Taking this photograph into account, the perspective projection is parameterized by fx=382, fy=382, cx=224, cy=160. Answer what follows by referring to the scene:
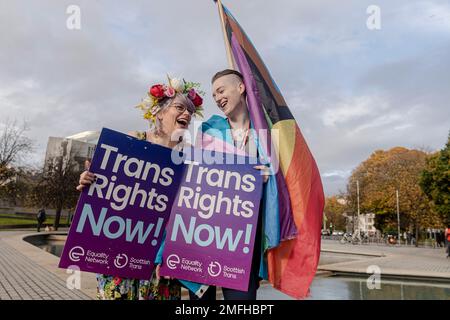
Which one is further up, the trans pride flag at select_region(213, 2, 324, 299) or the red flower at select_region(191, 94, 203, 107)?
the red flower at select_region(191, 94, 203, 107)

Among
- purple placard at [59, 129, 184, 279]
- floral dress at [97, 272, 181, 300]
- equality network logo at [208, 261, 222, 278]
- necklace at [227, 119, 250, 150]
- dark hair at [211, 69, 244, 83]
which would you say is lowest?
floral dress at [97, 272, 181, 300]

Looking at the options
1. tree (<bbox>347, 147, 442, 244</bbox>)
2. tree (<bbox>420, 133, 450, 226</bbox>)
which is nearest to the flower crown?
tree (<bbox>420, 133, 450, 226</bbox>)

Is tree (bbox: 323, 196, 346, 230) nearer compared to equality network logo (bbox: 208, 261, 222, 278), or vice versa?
equality network logo (bbox: 208, 261, 222, 278)

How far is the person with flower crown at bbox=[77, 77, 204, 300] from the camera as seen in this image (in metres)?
2.51

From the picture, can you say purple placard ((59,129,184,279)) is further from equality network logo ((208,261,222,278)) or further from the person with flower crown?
equality network logo ((208,261,222,278))

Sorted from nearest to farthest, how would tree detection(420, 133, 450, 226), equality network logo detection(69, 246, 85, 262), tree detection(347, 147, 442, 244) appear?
1. equality network logo detection(69, 246, 85, 262)
2. tree detection(420, 133, 450, 226)
3. tree detection(347, 147, 442, 244)

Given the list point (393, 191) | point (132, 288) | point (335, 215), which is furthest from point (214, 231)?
point (335, 215)

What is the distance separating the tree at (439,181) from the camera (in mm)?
21406

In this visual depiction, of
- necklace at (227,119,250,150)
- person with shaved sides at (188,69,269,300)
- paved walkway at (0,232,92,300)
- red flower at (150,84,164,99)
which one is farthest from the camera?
paved walkway at (0,232,92,300)

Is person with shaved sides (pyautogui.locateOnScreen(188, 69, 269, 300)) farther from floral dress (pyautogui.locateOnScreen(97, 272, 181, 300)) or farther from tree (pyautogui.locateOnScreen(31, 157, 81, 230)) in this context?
tree (pyautogui.locateOnScreen(31, 157, 81, 230))

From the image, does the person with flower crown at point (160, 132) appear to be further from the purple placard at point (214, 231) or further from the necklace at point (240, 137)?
the necklace at point (240, 137)

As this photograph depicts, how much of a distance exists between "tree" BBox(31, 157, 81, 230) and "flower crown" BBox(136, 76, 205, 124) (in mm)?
31984
